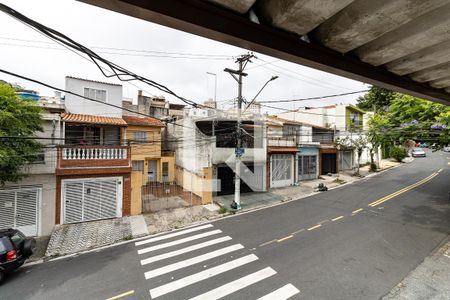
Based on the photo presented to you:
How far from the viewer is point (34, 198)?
11008 millimetres

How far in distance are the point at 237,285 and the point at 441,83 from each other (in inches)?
281

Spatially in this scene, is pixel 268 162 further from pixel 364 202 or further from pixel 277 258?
pixel 277 258

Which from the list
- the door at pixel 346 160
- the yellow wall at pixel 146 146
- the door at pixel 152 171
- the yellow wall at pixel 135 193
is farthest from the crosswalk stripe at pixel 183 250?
the door at pixel 346 160

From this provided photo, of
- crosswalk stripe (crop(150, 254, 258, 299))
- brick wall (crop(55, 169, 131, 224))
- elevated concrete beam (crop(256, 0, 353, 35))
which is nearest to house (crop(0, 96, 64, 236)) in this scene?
brick wall (crop(55, 169, 131, 224))

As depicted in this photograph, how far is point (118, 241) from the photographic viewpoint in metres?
10.3

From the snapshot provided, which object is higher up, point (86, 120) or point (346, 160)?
point (86, 120)

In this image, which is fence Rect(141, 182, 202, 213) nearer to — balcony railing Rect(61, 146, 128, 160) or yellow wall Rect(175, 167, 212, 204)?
yellow wall Rect(175, 167, 212, 204)

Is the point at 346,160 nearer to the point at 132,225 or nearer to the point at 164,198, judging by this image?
the point at 164,198

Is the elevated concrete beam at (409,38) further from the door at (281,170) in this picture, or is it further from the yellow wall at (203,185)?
the door at (281,170)

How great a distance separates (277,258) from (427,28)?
7662 millimetres

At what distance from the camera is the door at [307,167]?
76.9ft

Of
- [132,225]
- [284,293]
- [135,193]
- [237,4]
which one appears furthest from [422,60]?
[135,193]

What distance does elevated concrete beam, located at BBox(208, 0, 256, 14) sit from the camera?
2.06 metres

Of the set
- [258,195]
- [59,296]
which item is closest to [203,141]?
[258,195]
